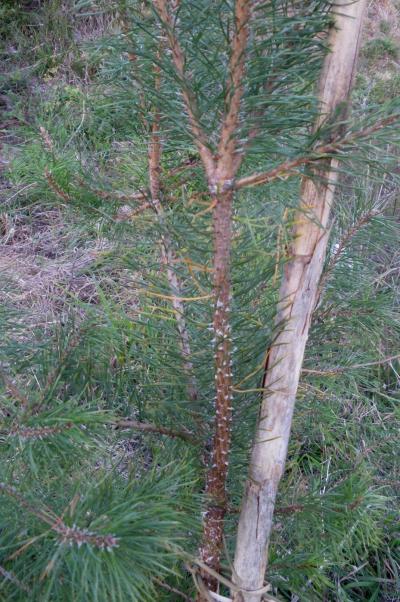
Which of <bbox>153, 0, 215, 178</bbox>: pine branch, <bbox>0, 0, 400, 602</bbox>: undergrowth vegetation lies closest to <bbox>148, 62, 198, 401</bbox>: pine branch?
<bbox>0, 0, 400, 602</bbox>: undergrowth vegetation

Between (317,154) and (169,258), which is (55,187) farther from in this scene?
(317,154)

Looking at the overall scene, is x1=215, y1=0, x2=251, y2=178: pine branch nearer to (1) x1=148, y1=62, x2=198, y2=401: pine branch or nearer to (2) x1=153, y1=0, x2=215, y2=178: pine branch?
(2) x1=153, y1=0, x2=215, y2=178: pine branch

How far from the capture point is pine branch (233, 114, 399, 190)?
45 cm

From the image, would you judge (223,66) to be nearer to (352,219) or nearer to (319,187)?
(319,187)

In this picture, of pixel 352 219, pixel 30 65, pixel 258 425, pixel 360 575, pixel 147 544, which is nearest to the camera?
pixel 147 544

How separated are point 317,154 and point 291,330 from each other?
6.2 inches

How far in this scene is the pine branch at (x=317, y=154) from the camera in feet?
1.49

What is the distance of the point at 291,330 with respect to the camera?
557 mm

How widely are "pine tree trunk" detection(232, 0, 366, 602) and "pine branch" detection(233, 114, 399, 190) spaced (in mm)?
20

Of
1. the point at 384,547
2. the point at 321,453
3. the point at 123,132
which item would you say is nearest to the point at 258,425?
the point at 123,132

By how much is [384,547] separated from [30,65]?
2254 millimetres

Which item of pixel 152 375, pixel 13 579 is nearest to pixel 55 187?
pixel 152 375

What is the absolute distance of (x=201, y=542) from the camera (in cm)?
63

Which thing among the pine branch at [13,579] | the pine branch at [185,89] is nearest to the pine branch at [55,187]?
the pine branch at [185,89]
